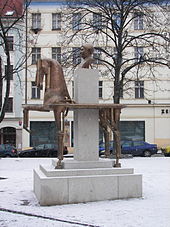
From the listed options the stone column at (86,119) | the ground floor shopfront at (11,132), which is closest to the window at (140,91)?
the ground floor shopfront at (11,132)

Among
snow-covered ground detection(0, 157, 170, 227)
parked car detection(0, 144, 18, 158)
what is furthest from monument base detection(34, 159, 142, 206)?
parked car detection(0, 144, 18, 158)

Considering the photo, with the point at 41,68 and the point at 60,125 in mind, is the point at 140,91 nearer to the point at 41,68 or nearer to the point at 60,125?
the point at 41,68

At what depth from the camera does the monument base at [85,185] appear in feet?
30.9

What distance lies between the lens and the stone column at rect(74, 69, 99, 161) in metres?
10.6

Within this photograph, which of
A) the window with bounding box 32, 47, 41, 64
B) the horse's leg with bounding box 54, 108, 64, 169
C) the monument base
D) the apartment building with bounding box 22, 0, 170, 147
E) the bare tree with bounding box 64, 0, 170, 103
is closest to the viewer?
the monument base

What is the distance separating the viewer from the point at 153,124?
131 feet

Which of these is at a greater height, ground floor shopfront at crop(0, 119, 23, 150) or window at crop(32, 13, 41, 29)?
window at crop(32, 13, 41, 29)

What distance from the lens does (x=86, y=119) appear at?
1059 cm

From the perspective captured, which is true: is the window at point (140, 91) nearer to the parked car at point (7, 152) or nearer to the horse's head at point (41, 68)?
the parked car at point (7, 152)

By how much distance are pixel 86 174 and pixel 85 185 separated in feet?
1.16

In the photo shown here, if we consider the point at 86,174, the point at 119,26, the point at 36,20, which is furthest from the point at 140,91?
the point at 86,174

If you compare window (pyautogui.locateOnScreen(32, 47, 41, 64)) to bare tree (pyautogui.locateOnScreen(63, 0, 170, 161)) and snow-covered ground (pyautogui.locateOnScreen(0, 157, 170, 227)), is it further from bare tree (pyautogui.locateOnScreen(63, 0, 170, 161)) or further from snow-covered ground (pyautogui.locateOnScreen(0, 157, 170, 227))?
snow-covered ground (pyautogui.locateOnScreen(0, 157, 170, 227))

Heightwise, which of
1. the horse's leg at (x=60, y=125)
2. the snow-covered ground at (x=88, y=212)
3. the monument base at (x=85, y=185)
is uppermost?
the horse's leg at (x=60, y=125)

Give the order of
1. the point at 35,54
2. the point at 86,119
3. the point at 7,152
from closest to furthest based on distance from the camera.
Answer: the point at 86,119 → the point at 7,152 → the point at 35,54
